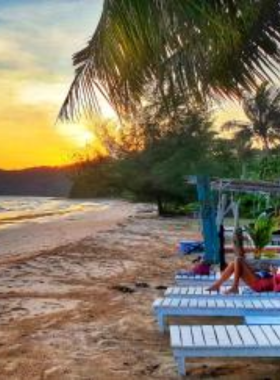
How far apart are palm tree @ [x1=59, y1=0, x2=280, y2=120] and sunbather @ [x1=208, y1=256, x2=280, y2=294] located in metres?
1.99

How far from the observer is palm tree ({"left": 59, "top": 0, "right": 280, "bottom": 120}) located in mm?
6039

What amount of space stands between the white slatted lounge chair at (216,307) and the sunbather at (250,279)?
1.94ft

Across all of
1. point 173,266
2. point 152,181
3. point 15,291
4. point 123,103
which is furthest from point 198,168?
point 123,103

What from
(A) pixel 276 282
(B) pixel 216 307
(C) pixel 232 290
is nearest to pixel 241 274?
(C) pixel 232 290

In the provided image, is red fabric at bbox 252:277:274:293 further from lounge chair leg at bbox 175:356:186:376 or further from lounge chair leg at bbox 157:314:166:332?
lounge chair leg at bbox 175:356:186:376

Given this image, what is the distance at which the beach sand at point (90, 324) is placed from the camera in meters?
5.68

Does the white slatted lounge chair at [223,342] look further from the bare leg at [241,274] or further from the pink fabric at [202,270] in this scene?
the pink fabric at [202,270]

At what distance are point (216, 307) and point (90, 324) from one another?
5.28 ft

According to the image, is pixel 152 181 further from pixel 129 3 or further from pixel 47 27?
pixel 129 3

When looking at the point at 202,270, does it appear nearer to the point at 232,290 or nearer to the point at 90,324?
the point at 232,290

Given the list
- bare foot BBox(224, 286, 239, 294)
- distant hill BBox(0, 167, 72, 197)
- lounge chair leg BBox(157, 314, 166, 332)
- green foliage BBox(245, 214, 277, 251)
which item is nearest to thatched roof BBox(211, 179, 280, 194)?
green foliage BBox(245, 214, 277, 251)

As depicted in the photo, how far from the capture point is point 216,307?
258 inches

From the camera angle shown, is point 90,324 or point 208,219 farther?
point 208,219

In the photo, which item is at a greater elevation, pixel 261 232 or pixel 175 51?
pixel 175 51
